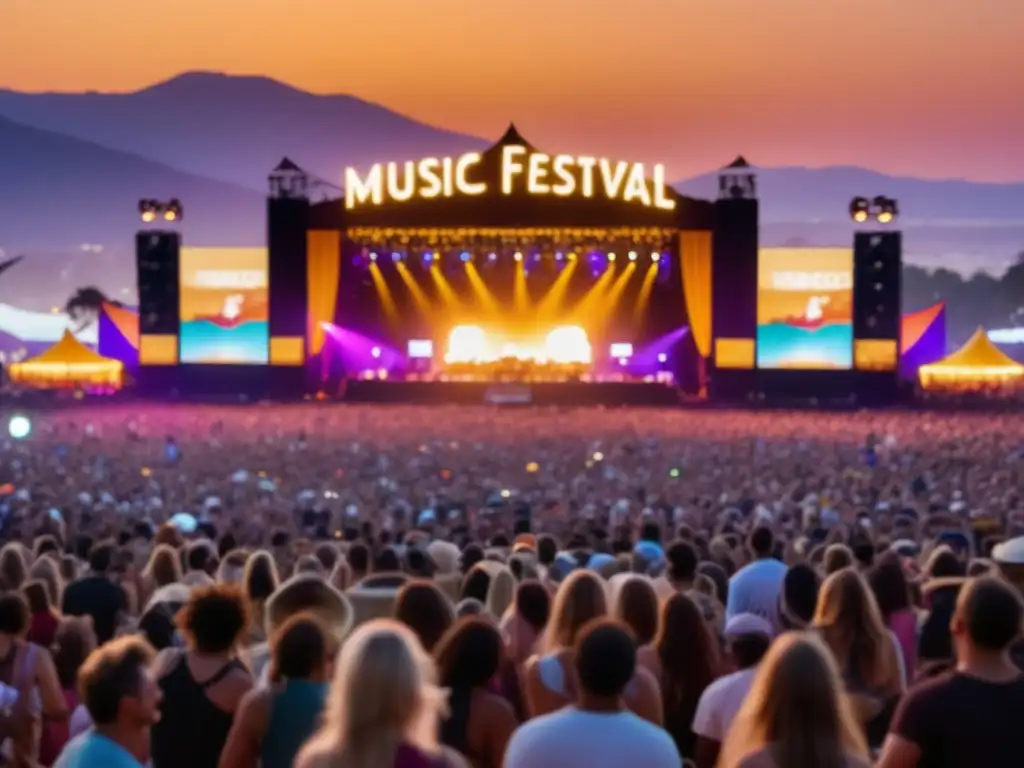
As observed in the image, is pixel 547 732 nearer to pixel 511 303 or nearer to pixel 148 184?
pixel 511 303

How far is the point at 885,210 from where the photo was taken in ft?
130

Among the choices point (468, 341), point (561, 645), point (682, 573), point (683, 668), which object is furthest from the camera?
point (468, 341)

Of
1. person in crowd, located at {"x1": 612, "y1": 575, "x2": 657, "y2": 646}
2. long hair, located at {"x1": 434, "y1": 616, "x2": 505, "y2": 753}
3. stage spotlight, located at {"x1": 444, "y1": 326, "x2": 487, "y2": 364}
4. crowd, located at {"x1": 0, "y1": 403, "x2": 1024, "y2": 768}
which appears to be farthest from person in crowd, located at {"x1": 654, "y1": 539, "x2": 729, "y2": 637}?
stage spotlight, located at {"x1": 444, "y1": 326, "x2": 487, "y2": 364}

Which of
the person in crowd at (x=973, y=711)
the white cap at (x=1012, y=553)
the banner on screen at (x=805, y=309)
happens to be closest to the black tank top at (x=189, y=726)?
the person in crowd at (x=973, y=711)

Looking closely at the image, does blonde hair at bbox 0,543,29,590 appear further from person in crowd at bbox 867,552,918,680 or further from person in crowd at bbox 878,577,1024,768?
person in crowd at bbox 878,577,1024,768

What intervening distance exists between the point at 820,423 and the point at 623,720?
100ft

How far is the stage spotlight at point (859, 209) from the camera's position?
3931 centimetres

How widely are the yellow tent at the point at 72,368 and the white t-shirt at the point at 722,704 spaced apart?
133ft

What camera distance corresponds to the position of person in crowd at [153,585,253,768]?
462 cm

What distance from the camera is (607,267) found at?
140 ft

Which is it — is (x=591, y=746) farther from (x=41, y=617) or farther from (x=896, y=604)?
(x=41, y=617)

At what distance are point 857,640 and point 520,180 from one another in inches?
1384

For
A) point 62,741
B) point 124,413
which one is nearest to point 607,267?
point 124,413

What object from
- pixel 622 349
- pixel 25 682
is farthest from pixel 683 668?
pixel 622 349
